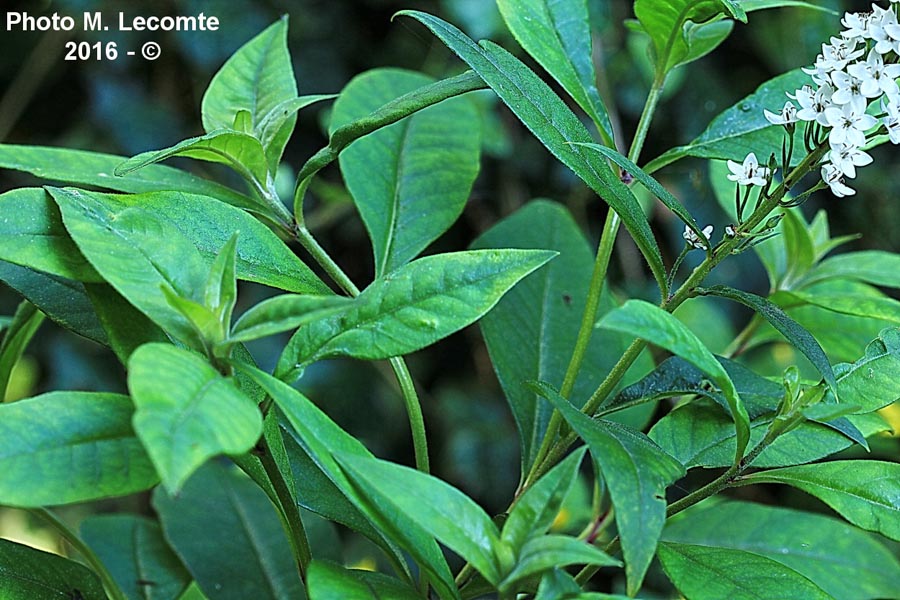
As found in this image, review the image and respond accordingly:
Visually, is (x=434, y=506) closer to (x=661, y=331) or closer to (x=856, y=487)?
(x=661, y=331)

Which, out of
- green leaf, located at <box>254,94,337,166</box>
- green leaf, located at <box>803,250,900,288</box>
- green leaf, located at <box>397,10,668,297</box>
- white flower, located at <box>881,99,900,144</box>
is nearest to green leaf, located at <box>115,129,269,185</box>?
green leaf, located at <box>254,94,337,166</box>

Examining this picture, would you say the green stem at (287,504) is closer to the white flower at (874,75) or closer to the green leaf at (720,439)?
the green leaf at (720,439)

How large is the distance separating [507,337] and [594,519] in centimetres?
15

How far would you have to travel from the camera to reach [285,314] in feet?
1.19

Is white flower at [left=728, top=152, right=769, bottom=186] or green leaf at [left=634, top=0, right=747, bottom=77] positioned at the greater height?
green leaf at [left=634, top=0, right=747, bottom=77]

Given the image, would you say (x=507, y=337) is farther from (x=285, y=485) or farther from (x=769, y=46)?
(x=769, y=46)

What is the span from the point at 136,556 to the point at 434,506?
0.43 meters

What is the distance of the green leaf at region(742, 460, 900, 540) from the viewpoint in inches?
17.1

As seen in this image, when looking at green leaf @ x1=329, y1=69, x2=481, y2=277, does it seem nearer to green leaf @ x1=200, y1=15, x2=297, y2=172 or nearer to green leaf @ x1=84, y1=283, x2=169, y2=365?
green leaf @ x1=200, y1=15, x2=297, y2=172

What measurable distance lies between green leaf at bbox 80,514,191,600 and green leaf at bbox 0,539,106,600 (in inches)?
6.0

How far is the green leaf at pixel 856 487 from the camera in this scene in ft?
1.43

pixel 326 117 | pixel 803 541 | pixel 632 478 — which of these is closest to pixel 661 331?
pixel 632 478

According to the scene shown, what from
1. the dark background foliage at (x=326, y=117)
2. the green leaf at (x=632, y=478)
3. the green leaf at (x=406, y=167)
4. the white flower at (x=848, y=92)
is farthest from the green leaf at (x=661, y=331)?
the dark background foliage at (x=326, y=117)

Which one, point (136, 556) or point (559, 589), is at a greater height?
point (559, 589)
